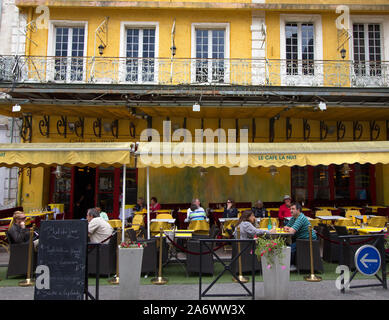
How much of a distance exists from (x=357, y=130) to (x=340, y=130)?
0.83 meters

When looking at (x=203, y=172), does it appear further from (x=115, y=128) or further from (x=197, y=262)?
(x=197, y=262)

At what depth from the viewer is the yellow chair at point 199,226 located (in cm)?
873

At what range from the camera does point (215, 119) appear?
13.5m

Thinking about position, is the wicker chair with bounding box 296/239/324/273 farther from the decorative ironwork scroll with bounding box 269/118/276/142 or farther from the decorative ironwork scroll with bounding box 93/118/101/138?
the decorative ironwork scroll with bounding box 93/118/101/138

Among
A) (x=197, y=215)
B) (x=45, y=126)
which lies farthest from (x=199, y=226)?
(x=45, y=126)

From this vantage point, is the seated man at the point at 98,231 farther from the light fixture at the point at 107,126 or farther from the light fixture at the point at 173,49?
the light fixture at the point at 173,49

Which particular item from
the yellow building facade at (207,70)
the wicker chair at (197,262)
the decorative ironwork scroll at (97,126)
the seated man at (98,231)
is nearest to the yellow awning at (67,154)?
the seated man at (98,231)

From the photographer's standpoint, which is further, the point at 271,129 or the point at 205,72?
the point at 271,129

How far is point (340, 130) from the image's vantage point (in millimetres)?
13750

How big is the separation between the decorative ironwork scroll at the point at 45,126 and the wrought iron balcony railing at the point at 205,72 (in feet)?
5.51
